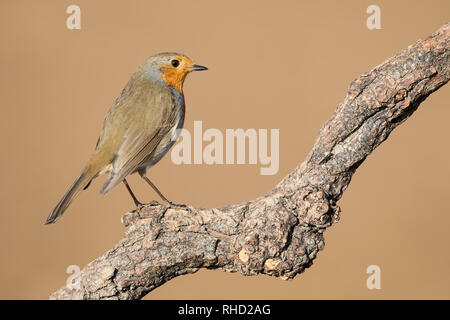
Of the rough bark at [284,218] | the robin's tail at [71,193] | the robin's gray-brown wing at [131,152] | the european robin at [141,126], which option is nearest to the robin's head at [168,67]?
the european robin at [141,126]

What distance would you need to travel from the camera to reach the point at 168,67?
11.1 ft

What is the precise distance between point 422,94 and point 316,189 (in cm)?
70

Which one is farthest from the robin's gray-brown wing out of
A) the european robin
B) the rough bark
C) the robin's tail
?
the rough bark

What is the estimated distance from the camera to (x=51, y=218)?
2682 millimetres

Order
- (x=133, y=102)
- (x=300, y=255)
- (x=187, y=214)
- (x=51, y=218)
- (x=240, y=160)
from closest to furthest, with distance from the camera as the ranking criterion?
(x=300, y=255) → (x=187, y=214) → (x=51, y=218) → (x=133, y=102) → (x=240, y=160)

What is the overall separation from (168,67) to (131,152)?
75cm

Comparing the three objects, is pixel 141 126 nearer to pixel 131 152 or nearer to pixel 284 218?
pixel 131 152

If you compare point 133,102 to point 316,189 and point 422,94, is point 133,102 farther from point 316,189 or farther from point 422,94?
point 422,94

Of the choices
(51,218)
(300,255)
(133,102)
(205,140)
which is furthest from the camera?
(205,140)

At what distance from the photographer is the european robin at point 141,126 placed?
2900 mm

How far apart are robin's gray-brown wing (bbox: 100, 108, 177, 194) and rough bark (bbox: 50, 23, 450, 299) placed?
44cm

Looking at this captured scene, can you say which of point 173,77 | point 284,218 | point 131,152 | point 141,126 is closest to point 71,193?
point 131,152

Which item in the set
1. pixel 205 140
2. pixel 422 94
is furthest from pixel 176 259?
pixel 205 140

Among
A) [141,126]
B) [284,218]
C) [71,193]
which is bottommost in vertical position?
[284,218]
